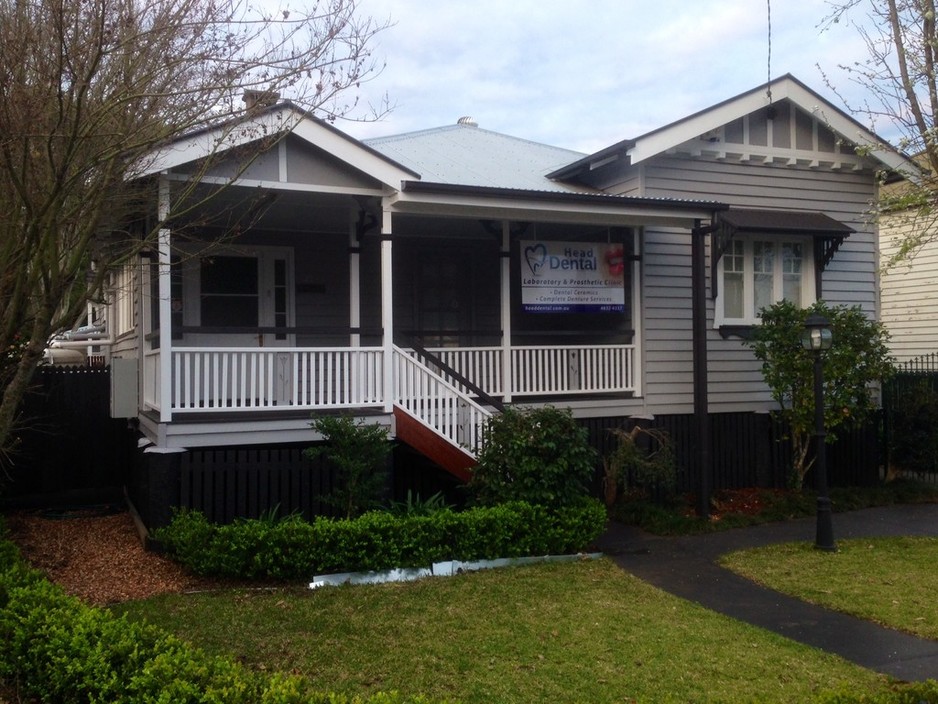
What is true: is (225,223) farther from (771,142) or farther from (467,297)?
(771,142)

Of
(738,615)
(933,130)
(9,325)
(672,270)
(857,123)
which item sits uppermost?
(857,123)

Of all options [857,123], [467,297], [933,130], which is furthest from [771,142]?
[467,297]

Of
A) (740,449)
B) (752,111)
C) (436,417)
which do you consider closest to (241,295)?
(436,417)

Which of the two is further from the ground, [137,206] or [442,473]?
[137,206]

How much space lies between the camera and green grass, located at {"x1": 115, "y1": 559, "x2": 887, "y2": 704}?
6.13m

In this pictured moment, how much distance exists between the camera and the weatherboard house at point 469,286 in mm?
10094

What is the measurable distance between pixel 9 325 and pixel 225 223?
5.69 meters

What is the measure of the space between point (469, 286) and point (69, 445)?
21.8 feet

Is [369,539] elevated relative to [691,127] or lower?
lower

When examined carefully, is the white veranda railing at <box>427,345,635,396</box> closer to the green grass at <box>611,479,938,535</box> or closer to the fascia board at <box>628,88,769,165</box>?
the green grass at <box>611,479,938,535</box>

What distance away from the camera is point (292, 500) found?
10039mm

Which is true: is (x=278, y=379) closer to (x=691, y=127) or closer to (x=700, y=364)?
(x=700, y=364)

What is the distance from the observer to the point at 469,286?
15.0 meters

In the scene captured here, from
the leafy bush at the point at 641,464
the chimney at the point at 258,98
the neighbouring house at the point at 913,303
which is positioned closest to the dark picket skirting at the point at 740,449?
the leafy bush at the point at 641,464
